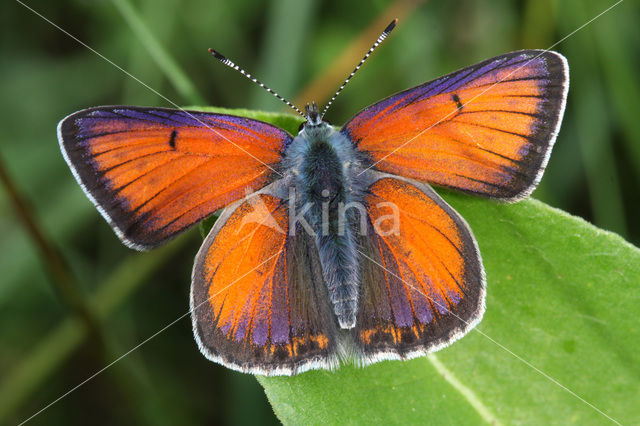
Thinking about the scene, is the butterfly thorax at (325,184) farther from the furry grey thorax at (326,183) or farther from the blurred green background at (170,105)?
the blurred green background at (170,105)

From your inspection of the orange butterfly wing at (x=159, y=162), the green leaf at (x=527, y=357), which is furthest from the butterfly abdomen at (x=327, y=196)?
the green leaf at (x=527, y=357)

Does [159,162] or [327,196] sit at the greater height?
[159,162]

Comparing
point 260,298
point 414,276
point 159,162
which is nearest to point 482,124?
point 414,276

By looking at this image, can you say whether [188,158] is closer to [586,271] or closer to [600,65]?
[586,271]

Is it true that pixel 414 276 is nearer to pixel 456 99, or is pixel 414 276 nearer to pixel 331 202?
pixel 331 202

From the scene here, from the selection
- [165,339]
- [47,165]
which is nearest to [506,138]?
[165,339]

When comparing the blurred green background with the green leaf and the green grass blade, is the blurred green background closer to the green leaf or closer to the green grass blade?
the green grass blade

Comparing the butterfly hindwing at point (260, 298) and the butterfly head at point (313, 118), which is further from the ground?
the butterfly head at point (313, 118)
